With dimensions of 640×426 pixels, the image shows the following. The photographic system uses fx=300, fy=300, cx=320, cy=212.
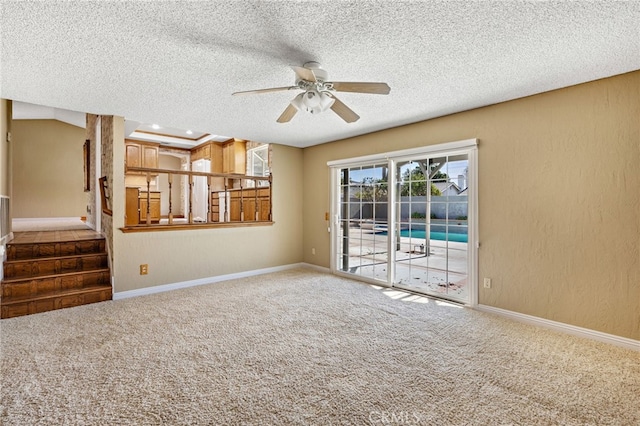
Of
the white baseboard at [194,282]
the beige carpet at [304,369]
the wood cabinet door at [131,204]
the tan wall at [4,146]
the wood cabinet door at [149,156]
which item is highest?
the wood cabinet door at [149,156]

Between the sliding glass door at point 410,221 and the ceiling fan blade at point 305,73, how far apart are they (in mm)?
2284

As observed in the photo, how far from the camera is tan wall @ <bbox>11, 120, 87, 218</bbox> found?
22.8 ft

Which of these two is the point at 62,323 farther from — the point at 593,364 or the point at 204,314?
the point at 593,364

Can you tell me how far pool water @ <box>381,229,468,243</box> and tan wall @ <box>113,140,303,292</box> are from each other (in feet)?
6.56

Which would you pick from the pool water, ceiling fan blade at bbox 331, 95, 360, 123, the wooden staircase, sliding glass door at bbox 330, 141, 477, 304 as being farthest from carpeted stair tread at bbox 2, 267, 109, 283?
the pool water

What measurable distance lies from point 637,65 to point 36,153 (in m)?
10.3

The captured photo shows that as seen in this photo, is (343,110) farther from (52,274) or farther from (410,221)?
(52,274)

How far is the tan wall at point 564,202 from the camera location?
102 inches

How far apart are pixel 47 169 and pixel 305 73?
27.0 ft

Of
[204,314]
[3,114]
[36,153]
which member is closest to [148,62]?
[204,314]

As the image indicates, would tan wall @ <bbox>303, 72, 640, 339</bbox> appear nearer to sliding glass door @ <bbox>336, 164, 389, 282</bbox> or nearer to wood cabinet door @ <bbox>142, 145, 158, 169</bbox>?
sliding glass door @ <bbox>336, 164, 389, 282</bbox>

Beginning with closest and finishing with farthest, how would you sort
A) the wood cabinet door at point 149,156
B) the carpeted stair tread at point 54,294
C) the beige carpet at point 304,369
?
1. the beige carpet at point 304,369
2. the carpeted stair tread at point 54,294
3. the wood cabinet door at point 149,156

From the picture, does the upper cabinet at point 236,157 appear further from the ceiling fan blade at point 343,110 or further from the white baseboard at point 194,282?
the ceiling fan blade at point 343,110

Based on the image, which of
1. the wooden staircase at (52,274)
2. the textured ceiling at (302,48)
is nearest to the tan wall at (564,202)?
the textured ceiling at (302,48)
